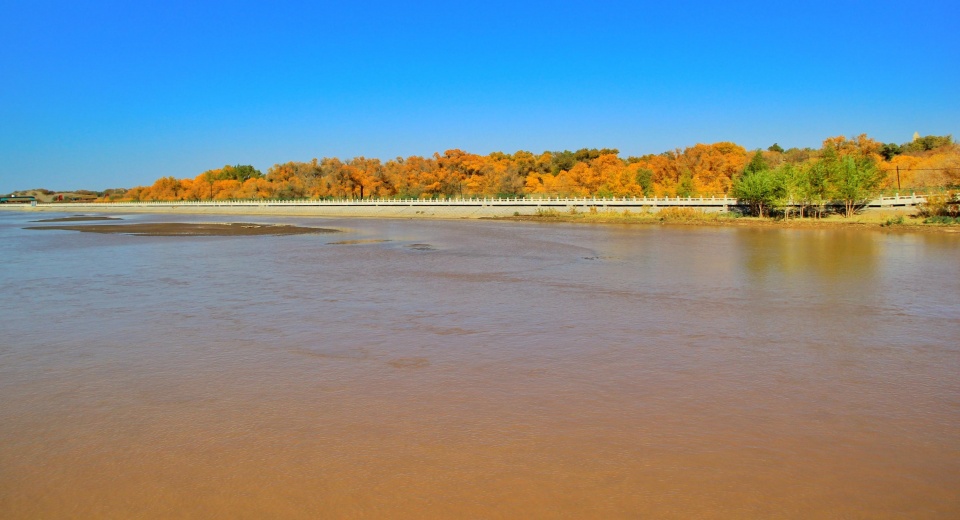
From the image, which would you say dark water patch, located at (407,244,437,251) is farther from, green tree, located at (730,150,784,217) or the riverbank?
green tree, located at (730,150,784,217)

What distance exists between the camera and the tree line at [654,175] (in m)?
49.5

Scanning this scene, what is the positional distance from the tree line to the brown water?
36.5 m

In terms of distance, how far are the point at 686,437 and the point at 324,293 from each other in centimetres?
1110

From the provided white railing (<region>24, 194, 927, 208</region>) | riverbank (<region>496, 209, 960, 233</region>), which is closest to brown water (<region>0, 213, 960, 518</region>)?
riverbank (<region>496, 209, 960, 233</region>)

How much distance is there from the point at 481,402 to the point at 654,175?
297 ft

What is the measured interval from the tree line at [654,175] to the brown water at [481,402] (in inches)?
1438

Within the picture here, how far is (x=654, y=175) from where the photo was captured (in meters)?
93.4

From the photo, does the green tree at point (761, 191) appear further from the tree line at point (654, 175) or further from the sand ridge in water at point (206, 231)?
the sand ridge in water at point (206, 231)

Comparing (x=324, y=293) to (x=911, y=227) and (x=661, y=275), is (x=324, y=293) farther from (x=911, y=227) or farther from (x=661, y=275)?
(x=911, y=227)

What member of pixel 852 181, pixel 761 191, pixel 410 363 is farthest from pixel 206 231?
pixel 852 181

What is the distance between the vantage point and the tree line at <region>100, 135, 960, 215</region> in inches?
1948

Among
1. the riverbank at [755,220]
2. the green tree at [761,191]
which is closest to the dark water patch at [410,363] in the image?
the riverbank at [755,220]

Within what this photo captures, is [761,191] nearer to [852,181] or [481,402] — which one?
[852,181]

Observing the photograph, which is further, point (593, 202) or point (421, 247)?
point (593, 202)
